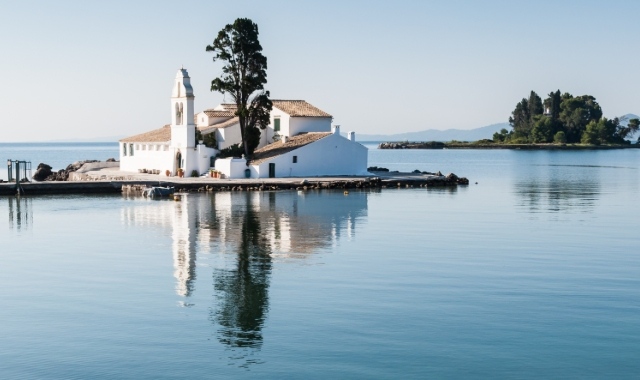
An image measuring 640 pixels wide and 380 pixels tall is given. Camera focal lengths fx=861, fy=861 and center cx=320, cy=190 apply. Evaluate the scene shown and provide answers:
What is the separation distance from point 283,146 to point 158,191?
42.3 feet

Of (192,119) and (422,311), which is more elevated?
(192,119)

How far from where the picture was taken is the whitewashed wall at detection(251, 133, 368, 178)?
211 feet

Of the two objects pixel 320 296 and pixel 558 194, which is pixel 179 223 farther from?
pixel 558 194

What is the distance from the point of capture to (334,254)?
1208 inches

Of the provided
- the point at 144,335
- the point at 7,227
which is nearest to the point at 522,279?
the point at 144,335

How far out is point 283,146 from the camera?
65875 millimetres

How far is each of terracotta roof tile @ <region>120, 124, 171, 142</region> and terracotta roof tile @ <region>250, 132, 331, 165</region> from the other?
24.8 ft

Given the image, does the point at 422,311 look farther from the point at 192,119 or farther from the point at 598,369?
the point at 192,119

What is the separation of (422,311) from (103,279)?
10.2m

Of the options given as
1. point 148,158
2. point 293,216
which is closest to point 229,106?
point 148,158

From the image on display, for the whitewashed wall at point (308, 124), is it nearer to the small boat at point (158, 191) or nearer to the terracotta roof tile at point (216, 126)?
the terracotta roof tile at point (216, 126)

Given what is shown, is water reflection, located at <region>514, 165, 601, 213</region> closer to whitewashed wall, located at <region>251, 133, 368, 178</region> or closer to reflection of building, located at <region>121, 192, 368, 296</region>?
reflection of building, located at <region>121, 192, 368, 296</region>

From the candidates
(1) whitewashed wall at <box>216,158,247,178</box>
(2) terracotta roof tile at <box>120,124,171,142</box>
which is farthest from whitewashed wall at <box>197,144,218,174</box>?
(2) terracotta roof tile at <box>120,124,171,142</box>

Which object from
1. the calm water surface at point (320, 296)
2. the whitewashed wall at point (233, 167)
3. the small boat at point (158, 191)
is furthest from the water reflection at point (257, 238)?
the whitewashed wall at point (233, 167)
